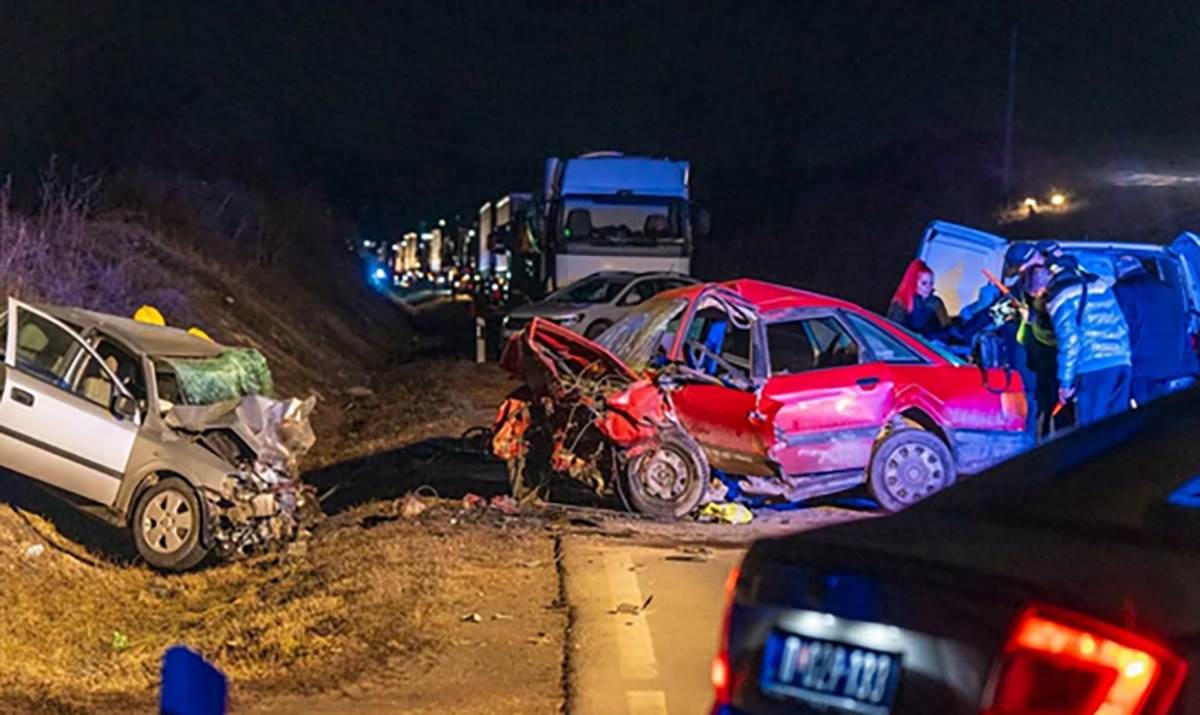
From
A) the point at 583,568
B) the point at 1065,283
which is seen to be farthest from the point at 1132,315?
the point at 583,568

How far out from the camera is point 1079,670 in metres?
2.60

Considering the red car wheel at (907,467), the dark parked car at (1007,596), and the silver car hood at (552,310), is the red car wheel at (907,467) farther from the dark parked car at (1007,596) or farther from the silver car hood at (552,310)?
the silver car hood at (552,310)

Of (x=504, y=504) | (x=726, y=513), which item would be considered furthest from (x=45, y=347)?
(x=726, y=513)

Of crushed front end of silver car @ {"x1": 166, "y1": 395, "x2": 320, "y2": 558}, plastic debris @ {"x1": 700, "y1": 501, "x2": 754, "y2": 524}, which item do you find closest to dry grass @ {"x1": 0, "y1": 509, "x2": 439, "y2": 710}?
crushed front end of silver car @ {"x1": 166, "y1": 395, "x2": 320, "y2": 558}

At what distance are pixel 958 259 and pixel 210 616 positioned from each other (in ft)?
27.7

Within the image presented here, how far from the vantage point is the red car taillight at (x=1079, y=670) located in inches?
99.9

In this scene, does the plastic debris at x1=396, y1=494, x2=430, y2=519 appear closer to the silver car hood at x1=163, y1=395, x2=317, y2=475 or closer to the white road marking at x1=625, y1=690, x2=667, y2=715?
the silver car hood at x1=163, y1=395, x2=317, y2=475

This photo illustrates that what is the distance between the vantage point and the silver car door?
9398 millimetres

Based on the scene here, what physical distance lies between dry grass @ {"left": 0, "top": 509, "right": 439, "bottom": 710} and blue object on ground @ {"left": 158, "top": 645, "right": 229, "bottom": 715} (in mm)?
3817

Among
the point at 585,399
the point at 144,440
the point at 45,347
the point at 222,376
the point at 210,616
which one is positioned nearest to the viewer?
the point at 210,616

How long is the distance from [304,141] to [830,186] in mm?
22546

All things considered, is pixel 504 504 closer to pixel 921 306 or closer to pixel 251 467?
pixel 251 467

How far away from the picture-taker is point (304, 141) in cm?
6197

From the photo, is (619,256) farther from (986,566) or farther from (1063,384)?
(986,566)
